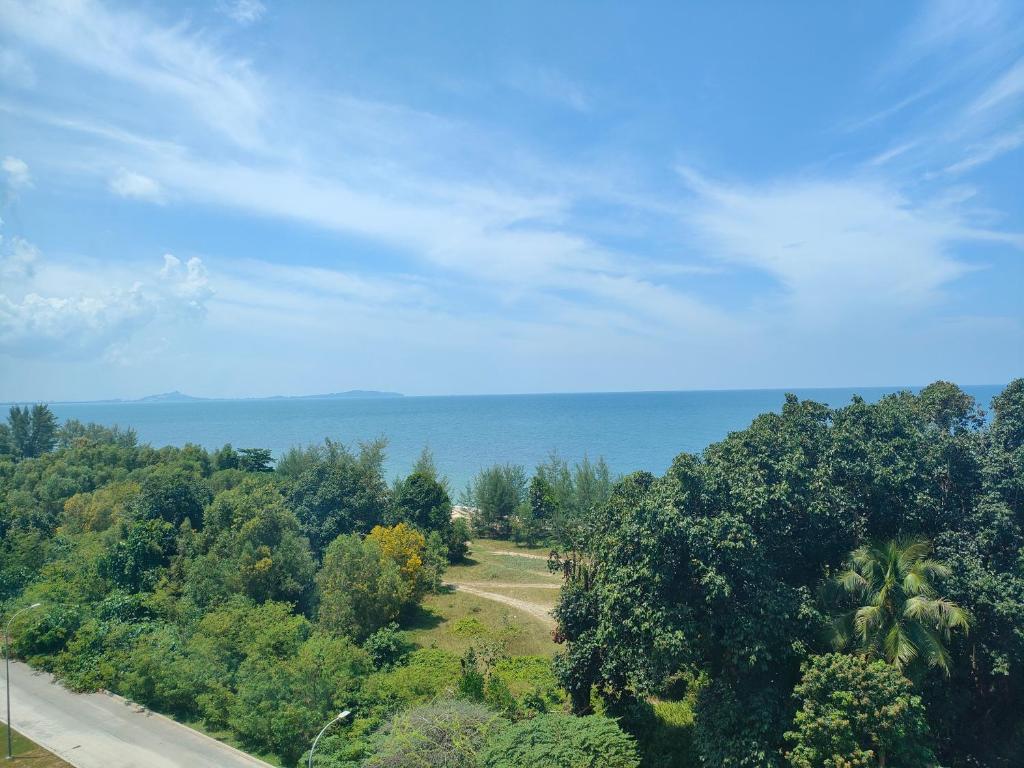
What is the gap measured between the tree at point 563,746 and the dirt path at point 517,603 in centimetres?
1572

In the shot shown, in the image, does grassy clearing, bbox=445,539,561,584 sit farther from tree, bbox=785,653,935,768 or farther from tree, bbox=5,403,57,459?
tree, bbox=5,403,57,459

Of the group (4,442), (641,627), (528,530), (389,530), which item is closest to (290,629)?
(389,530)

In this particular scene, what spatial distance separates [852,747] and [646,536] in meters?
6.74

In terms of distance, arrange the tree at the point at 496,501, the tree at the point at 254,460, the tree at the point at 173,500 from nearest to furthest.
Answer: the tree at the point at 173,500 → the tree at the point at 254,460 → the tree at the point at 496,501

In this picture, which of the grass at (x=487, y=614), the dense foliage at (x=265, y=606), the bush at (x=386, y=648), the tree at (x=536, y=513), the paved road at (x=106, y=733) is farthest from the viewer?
the tree at (x=536, y=513)

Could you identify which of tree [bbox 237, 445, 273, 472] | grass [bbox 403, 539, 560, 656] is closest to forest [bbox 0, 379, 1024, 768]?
grass [bbox 403, 539, 560, 656]

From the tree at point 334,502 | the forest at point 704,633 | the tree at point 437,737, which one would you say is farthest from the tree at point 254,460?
the tree at point 437,737

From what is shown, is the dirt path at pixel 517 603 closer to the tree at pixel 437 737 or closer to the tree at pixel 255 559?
the tree at pixel 255 559

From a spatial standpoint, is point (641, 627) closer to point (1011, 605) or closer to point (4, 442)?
point (1011, 605)

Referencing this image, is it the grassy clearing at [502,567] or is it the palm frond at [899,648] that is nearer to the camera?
the palm frond at [899,648]

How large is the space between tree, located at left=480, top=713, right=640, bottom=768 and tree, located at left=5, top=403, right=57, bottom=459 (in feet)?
262

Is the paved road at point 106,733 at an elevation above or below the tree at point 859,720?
below

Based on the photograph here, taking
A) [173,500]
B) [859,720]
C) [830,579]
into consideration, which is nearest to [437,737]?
[859,720]

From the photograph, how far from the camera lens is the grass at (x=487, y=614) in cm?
3088
